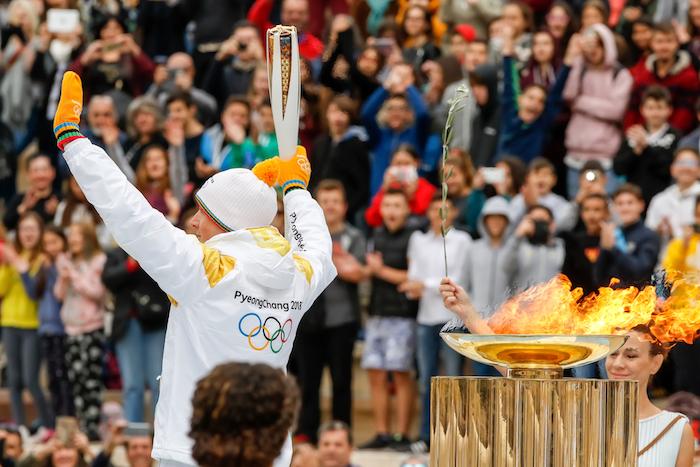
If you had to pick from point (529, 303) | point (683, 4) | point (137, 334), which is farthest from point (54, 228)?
point (529, 303)

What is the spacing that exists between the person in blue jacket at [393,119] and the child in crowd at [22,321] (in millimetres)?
2512

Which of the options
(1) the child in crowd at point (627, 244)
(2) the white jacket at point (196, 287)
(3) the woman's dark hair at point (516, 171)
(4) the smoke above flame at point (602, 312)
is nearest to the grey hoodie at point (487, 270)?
(3) the woman's dark hair at point (516, 171)

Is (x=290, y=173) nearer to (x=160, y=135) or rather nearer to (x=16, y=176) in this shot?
(x=160, y=135)

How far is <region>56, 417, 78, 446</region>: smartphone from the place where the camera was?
32.2ft

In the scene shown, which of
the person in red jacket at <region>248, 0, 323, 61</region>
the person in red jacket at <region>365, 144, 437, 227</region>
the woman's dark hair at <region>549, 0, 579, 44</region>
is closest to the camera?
the person in red jacket at <region>365, 144, 437, 227</region>

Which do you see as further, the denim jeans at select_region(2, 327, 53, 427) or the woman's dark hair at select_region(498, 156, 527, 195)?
the denim jeans at select_region(2, 327, 53, 427)

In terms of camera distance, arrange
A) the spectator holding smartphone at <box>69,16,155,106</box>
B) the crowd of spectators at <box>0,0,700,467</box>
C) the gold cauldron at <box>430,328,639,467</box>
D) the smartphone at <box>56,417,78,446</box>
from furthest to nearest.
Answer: the spectator holding smartphone at <box>69,16,155,106</box> → the crowd of spectators at <box>0,0,700,467</box> → the smartphone at <box>56,417,78,446</box> → the gold cauldron at <box>430,328,639,467</box>

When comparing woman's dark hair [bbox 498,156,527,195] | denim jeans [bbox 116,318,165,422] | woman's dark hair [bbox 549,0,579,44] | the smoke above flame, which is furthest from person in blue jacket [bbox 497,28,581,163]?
the smoke above flame

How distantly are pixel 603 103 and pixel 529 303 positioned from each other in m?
6.41

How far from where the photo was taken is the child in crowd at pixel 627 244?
9602mm

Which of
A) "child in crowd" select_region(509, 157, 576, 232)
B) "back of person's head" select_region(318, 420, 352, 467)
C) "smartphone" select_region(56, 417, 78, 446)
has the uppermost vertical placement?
"child in crowd" select_region(509, 157, 576, 232)

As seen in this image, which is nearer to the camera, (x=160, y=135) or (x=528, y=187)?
(x=528, y=187)

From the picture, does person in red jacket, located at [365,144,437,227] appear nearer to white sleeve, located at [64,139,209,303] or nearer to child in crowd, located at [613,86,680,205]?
child in crowd, located at [613,86,680,205]

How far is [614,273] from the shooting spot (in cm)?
960
